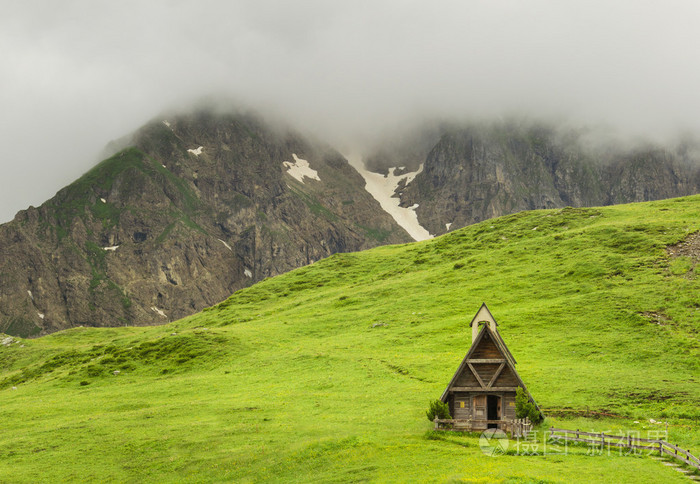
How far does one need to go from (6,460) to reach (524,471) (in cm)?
4151

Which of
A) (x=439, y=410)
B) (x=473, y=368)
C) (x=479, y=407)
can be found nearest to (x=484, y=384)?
(x=473, y=368)

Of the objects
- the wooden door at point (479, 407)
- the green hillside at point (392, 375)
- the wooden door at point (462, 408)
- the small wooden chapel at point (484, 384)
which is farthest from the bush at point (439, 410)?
the wooden door at point (479, 407)

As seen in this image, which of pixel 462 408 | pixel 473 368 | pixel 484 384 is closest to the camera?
pixel 484 384

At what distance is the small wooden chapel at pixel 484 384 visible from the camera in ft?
157

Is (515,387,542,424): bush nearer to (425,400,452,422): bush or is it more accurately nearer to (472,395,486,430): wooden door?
(472,395,486,430): wooden door

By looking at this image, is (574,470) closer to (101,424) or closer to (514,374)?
(514,374)

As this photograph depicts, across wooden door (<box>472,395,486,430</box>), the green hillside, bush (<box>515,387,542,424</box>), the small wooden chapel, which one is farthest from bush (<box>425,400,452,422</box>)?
bush (<box>515,387,542,424</box>)

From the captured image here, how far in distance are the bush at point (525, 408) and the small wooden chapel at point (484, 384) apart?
2830 millimetres

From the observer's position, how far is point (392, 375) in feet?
223

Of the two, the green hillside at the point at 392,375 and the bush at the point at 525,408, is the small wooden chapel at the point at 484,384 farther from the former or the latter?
the green hillside at the point at 392,375

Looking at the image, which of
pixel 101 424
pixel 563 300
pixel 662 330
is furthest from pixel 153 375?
pixel 662 330

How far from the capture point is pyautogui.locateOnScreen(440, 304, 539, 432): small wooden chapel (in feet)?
157

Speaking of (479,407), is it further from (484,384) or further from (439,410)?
(439,410)

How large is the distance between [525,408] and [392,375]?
2589 centimetres
